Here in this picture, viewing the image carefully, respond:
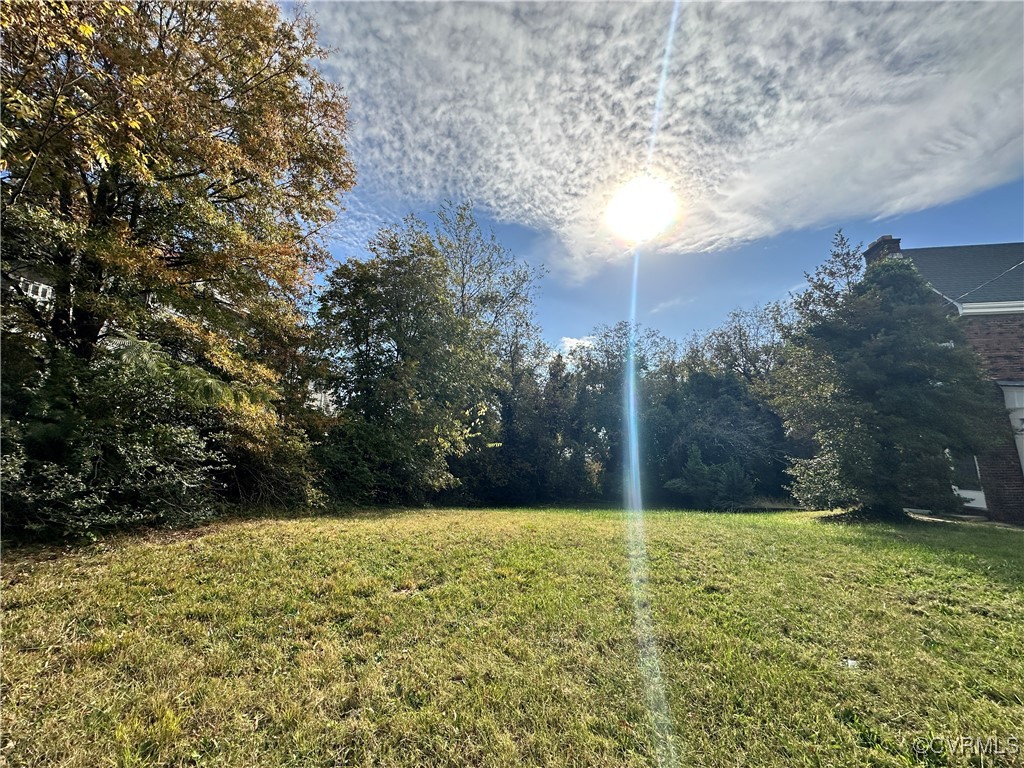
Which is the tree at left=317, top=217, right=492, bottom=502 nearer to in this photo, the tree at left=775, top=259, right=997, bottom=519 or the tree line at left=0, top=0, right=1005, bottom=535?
the tree line at left=0, top=0, right=1005, bottom=535

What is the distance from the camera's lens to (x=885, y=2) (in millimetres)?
5598

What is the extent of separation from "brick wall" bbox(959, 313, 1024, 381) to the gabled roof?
2.07ft

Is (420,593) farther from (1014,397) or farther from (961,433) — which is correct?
(1014,397)

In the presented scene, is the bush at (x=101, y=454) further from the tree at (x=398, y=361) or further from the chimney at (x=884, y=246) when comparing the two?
the chimney at (x=884, y=246)

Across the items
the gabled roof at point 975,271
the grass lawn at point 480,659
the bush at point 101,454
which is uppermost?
the gabled roof at point 975,271

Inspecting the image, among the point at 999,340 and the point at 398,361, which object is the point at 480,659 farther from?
the point at 999,340

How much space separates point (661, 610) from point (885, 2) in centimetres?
845

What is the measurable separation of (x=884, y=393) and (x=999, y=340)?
7.19 metres

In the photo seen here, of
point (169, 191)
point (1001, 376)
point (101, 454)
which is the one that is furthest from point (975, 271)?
point (101, 454)

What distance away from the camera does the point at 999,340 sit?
12586 mm

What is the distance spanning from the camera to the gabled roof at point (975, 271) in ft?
43.4

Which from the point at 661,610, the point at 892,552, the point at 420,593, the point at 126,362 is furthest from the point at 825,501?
the point at 126,362

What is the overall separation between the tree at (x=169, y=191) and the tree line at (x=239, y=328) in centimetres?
4

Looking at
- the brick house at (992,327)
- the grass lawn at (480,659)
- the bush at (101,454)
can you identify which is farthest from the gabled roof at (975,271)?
the bush at (101,454)
